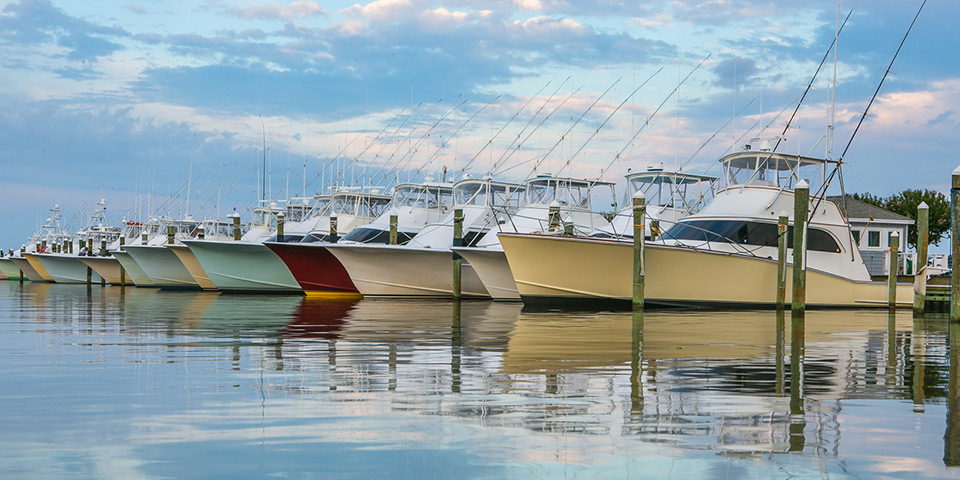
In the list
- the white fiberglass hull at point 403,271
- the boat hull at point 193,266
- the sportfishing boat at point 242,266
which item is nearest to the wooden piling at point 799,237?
the white fiberglass hull at point 403,271

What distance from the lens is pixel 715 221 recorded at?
69.8ft

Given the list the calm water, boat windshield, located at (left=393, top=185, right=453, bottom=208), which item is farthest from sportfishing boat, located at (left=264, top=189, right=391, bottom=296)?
the calm water

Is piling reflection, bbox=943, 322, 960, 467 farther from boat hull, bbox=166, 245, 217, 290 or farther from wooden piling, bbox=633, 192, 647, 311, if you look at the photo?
boat hull, bbox=166, 245, 217, 290

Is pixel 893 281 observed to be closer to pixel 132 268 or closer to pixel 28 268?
pixel 132 268

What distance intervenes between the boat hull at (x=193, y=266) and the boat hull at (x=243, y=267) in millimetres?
1969

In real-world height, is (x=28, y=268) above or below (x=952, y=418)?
below

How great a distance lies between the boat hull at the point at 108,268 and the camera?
Answer: 45906 mm

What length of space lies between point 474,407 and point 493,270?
19.5 metres

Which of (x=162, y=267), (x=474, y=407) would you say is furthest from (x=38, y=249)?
(x=474, y=407)

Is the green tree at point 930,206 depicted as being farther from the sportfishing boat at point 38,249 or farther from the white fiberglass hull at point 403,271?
the sportfishing boat at point 38,249

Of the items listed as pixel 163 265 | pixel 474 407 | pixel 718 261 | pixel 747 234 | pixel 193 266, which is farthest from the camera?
pixel 163 265

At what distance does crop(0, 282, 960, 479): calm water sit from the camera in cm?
445

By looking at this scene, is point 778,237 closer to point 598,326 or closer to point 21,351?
point 598,326

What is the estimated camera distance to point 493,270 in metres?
25.6
